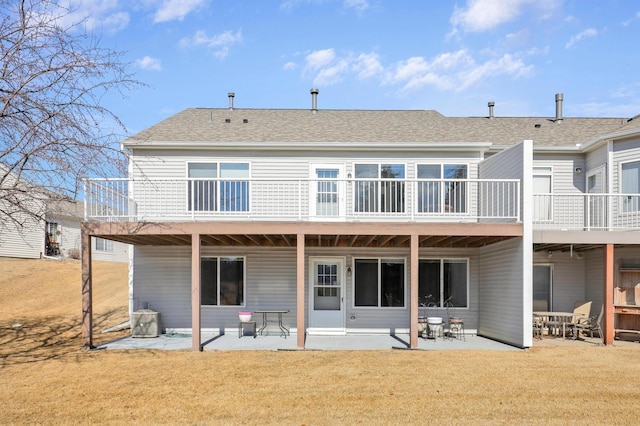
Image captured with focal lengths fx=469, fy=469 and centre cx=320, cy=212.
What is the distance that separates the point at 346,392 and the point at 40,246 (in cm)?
2443

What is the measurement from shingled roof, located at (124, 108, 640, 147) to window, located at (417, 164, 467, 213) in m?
0.79

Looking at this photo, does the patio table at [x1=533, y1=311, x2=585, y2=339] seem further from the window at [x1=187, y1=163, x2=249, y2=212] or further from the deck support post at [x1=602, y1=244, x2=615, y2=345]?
the window at [x1=187, y1=163, x2=249, y2=212]

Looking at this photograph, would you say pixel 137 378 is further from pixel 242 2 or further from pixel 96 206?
pixel 242 2

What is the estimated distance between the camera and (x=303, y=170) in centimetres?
1335

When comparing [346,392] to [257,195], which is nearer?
[346,392]

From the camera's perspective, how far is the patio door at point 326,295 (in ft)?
43.5

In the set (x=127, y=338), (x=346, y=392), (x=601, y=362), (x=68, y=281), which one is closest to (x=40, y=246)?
(x=68, y=281)

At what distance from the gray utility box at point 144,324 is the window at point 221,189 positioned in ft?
9.92

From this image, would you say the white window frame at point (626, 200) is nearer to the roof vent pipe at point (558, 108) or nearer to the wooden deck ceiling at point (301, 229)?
the wooden deck ceiling at point (301, 229)

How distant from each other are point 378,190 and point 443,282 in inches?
133

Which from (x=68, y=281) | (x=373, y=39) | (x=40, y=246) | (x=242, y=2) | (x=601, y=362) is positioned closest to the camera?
(x=601, y=362)

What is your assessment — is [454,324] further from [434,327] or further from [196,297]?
[196,297]

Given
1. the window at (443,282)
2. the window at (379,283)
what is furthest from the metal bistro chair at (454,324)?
the window at (379,283)

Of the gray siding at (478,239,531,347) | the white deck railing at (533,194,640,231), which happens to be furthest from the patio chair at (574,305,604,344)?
the white deck railing at (533,194,640,231)
